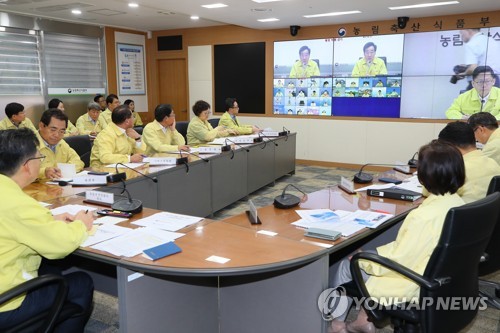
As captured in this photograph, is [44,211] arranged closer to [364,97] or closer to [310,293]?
[310,293]

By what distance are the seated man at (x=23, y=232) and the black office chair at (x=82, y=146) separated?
8.10ft

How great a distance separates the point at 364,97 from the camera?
7379mm

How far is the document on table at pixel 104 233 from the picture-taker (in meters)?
1.91

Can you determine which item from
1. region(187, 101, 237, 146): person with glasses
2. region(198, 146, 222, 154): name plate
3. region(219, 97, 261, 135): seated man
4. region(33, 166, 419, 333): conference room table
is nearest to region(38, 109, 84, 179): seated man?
region(33, 166, 419, 333): conference room table

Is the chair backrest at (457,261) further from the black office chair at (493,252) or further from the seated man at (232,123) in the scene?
the seated man at (232,123)

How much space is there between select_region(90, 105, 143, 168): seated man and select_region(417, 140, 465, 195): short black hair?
279 cm

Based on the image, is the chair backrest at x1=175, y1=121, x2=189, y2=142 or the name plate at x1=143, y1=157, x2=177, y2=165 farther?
the chair backrest at x1=175, y1=121, x2=189, y2=142

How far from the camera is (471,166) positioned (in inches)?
103

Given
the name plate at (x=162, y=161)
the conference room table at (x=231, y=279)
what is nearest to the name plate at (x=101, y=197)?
the conference room table at (x=231, y=279)

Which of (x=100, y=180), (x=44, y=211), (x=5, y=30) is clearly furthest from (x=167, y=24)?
(x=44, y=211)

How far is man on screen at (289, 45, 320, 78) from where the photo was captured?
7762 mm

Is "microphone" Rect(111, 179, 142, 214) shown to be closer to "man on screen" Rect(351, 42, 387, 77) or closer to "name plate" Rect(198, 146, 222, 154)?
"name plate" Rect(198, 146, 222, 154)

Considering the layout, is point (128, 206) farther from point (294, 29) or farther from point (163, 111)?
point (294, 29)

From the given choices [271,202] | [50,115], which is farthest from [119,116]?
[271,202]
